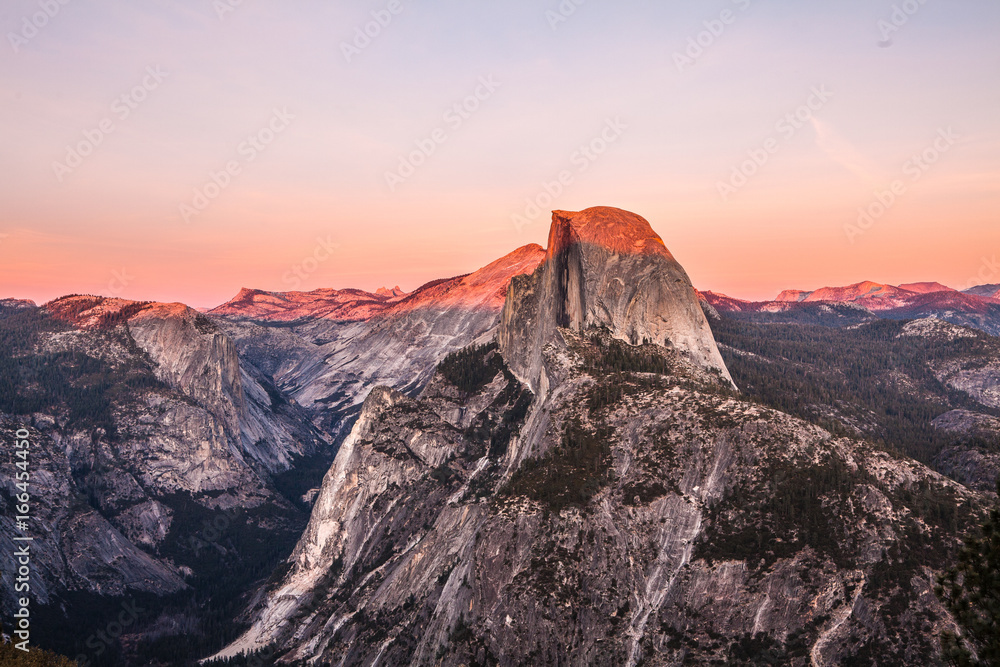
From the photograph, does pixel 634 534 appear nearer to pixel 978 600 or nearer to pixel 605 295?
pixel 978 600

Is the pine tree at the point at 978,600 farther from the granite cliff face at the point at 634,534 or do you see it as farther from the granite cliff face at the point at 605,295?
the granite cliff face at the point at 605,295

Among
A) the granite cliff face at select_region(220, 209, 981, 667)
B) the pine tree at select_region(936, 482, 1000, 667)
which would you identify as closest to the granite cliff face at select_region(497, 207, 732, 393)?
the granite cliff face at select_region(220, 209, 981, 667)

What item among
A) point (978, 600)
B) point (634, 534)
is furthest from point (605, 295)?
point (978, 600)

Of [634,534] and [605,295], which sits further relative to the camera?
[605,295]

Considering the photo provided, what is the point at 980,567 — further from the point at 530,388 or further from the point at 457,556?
the point at 530,388

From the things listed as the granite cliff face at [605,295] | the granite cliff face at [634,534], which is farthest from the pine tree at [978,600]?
the granite cliff face at [605,295]

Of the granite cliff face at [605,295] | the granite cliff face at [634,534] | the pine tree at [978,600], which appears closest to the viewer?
the pine tree at [978,600]

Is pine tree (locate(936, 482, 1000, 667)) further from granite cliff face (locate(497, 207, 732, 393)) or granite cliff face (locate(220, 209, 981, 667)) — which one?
granite cliff face (locate(497, 207, 732, 393))
